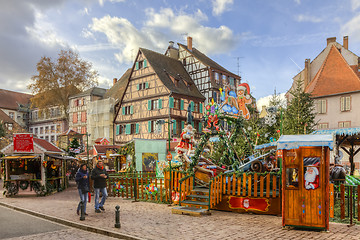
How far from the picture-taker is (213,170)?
13102mm

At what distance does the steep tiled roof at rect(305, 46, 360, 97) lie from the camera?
1329 inches

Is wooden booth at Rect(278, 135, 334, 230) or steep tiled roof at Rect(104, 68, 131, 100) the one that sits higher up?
steep tiled roof at Rect(104, 68, 131, 100)

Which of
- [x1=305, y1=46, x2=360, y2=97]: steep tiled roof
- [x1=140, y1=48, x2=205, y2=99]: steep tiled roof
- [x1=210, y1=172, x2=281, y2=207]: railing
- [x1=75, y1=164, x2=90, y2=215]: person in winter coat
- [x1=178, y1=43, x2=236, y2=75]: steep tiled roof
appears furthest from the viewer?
[x1=178, y1=43, x2=236, y2=75]: steep tiled roof

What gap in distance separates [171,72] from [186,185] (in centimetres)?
2744

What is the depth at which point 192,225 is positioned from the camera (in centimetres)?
903

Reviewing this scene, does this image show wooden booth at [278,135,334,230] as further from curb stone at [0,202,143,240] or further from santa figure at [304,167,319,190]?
curb stone at [0,202,143,240]

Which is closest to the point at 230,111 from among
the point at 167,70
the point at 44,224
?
the point at 44,224

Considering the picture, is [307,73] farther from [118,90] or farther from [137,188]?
[137,188]

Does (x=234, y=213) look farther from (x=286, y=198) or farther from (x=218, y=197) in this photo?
(x=286, y=198)

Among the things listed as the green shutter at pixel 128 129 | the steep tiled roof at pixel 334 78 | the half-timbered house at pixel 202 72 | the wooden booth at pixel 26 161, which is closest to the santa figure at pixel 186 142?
the wooden booth at pixel 26 161

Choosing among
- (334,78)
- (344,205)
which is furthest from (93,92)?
(344,205)

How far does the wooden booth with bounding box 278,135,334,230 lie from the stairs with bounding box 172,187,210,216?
3028 millimetres

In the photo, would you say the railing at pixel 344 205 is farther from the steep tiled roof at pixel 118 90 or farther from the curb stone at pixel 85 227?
the steep tiled roof at pixel 118 90

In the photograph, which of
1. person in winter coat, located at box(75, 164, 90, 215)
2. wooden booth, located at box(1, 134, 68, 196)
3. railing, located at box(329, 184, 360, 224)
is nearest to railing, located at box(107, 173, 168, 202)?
person in winter coat, located at box(75, 164, 90, 215)
